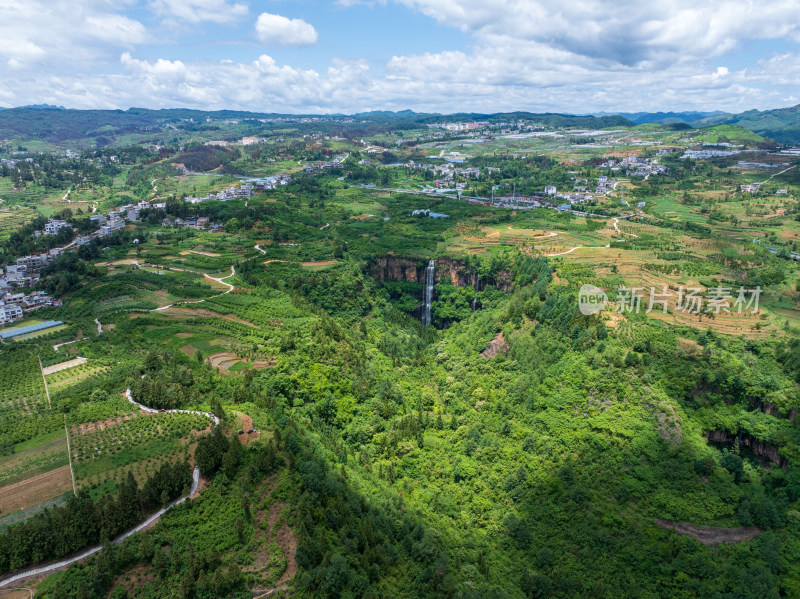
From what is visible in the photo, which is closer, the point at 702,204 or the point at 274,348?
the point at 274,348

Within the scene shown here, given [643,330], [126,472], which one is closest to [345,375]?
[126,472]

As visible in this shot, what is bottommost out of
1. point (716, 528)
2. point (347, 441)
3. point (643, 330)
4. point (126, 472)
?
point (347, 441)

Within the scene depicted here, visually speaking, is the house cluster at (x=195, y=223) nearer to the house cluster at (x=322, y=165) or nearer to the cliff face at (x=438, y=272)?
the cliff face at (x=438, y=272)

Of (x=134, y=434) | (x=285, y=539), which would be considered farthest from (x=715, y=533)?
(x=134, y=434)

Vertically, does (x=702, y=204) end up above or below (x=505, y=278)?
above

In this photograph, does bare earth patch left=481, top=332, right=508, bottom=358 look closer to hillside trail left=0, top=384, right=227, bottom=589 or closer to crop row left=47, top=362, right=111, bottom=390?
hillside trail left=0, top=384, right=227, bottom=589

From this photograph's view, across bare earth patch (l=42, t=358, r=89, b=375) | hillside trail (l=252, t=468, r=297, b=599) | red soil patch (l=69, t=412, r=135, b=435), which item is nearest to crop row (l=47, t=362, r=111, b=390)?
bare earth patch (l=42, t=358, r=89, b=375)

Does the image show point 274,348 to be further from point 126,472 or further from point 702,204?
point 702,204

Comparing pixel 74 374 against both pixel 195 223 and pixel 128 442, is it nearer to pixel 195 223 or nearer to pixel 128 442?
pixel 128 442
